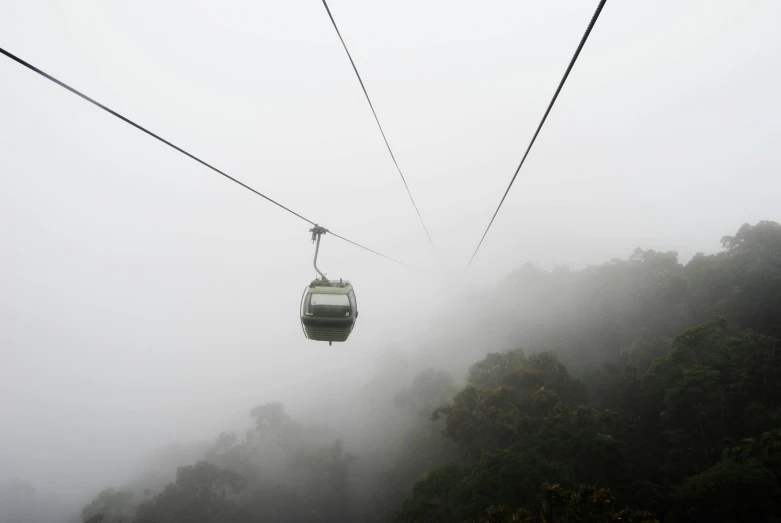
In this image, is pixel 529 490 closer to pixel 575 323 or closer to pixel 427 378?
pixel 427 378

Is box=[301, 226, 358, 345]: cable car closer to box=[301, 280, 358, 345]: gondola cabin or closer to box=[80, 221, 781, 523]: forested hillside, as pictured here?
box=[301, 280, 358, 345]: gondola cabin

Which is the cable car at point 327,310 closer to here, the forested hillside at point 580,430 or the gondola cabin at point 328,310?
the gondola cabin at point 328,310

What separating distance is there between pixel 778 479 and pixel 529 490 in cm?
886

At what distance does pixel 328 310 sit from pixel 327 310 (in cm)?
3

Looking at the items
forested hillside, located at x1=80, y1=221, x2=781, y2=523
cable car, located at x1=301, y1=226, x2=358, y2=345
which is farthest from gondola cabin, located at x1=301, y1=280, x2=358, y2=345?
forested hillside, located at x1=80, y1=221, x2=781, y2=523

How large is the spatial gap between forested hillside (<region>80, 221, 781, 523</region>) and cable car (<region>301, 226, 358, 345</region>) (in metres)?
10.5

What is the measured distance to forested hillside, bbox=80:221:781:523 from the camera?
13.6 metres

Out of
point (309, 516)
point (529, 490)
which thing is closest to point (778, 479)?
point (529, 490)

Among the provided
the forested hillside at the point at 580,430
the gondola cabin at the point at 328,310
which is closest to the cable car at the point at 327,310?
the gondola cabin at the point at 328,310

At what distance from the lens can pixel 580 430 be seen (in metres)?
17.5

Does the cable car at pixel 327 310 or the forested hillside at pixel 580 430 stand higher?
the cable car at pixel 327 310

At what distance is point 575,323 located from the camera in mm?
39125

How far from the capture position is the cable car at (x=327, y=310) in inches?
393

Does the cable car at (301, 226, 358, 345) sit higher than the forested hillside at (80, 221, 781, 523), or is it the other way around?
the cable car at (301, 226, 358, 345)
